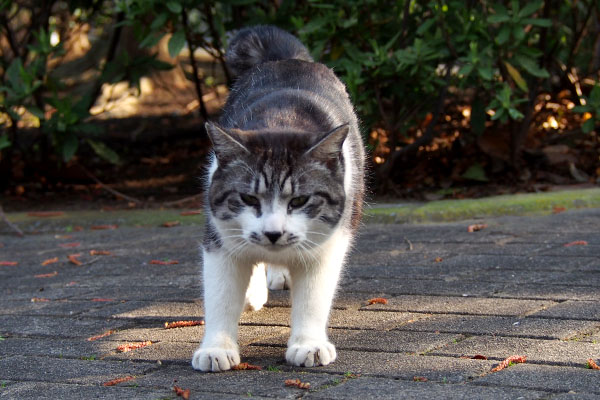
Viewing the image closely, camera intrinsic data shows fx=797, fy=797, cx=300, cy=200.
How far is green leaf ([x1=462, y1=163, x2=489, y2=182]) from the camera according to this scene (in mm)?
5996

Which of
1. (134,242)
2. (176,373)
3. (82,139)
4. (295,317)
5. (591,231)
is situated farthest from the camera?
(82,139)

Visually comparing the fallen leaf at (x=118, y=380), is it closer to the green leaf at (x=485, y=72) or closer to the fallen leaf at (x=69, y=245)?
the fallen leaf at (x=69, y=245)

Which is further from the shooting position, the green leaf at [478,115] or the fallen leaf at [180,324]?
the green leaf at [478,115]

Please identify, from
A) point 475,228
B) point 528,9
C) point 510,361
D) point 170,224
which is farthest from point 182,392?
point 528,9

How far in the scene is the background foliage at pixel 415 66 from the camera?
5.22m

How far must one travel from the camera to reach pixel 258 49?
13.3 ft

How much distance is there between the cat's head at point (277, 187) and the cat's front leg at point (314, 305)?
0.11m

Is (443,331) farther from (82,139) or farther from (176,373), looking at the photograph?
(82,139)

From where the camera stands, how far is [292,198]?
265 cm

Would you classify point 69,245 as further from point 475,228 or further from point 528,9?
point 528,9

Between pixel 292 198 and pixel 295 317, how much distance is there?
1.42ft

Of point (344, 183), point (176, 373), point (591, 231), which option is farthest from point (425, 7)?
point (176, 373)

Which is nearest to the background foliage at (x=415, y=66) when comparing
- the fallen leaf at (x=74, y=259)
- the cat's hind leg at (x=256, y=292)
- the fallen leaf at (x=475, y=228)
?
the fallen leaf at (x=475, y=228)

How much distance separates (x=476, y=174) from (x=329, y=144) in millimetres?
3513
